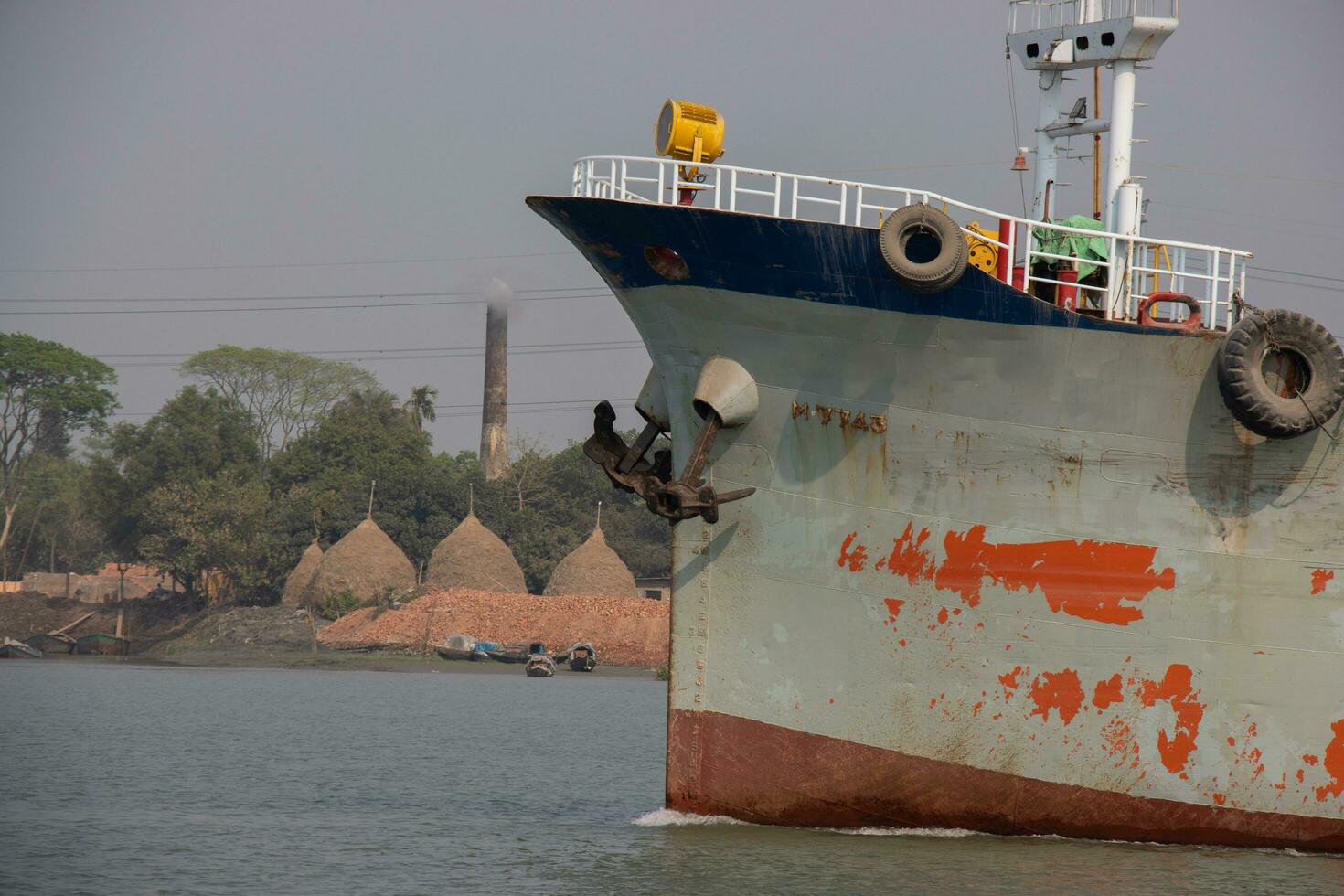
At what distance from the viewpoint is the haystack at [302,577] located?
252 feet

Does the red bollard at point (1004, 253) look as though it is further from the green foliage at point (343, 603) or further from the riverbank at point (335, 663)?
the green foliage at point (343, 603)

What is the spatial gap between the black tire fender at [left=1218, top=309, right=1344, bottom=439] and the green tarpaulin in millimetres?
2278

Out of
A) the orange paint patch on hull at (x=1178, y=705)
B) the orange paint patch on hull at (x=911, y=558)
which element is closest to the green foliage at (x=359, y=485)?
the orange paint patch on hull at (x=911, y=558)

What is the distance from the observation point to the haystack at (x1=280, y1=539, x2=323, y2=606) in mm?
76812

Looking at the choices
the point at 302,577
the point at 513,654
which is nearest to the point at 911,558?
the point at 513,654

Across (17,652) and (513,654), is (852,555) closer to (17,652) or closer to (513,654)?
(513,654)

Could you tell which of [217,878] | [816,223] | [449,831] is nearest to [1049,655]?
[816,223]

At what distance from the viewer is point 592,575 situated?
7406 centimetres

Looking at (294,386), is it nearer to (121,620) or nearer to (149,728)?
(121,620)

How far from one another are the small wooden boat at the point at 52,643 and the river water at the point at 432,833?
4266 cm

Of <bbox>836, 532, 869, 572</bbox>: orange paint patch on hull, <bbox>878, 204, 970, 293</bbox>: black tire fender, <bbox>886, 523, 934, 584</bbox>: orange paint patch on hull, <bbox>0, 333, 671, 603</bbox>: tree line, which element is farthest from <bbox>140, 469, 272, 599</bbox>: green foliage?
<bbox>878, 204, 970, 293</bbox>: black tire fender

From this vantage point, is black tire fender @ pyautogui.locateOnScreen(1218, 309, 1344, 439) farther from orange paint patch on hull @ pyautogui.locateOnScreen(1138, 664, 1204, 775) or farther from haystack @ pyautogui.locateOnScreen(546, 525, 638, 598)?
haystack @ pyautogui.locateOnScreen(546, 525, 638, 598)

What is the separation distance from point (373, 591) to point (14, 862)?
5662cm

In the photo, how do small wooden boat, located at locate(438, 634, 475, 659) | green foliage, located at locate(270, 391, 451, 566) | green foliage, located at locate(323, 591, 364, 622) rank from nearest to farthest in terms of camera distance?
small wooden boat, located at locate(438, 634, 475, 659) < green foliage, located at locate(323, 591, 364, 622) < green foliage, located at locate(270, 391, 451, 566)
